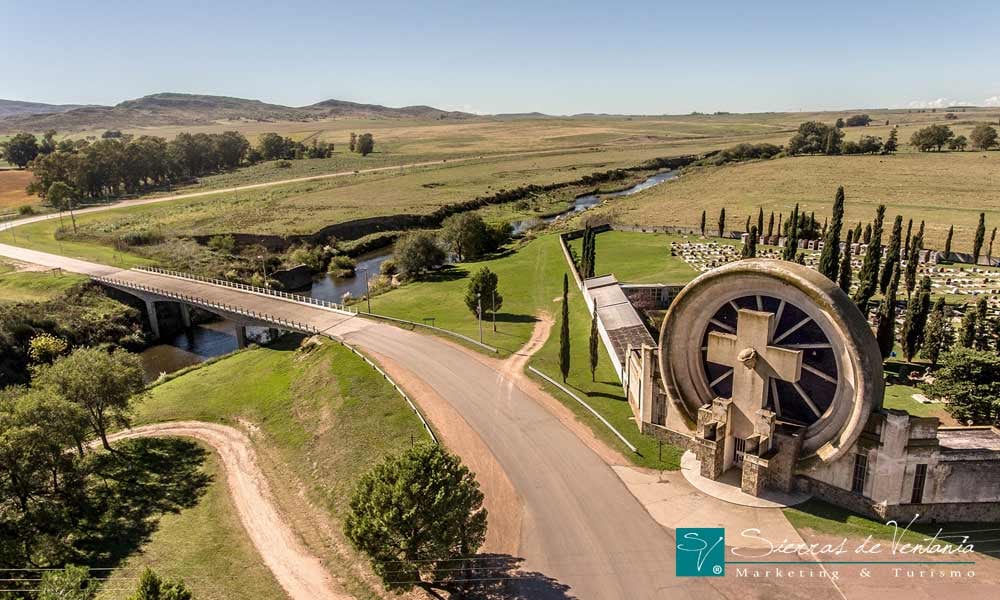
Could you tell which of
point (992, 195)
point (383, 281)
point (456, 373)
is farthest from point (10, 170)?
point (992, 195)

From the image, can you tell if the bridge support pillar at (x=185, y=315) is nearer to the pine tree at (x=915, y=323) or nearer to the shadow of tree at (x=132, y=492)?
the shadow of tree at (x=132, y=492)

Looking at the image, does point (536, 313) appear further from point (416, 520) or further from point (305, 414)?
point (416, 520)

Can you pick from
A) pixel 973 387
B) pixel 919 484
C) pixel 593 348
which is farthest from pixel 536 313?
pixel 919 484

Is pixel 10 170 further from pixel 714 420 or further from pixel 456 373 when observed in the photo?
pixel 714 420

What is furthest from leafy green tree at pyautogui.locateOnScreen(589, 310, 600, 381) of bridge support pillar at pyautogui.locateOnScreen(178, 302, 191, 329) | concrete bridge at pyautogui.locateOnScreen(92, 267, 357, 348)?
bridge support pillar at pyautogui.locateOnScreen(178, 302, 191, 329)

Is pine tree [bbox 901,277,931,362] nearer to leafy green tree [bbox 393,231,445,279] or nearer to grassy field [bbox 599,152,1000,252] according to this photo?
grassy field [bbox 599,152,1000,252]

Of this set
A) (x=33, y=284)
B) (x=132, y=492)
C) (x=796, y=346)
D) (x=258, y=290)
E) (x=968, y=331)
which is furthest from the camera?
(x=33, y=284)
